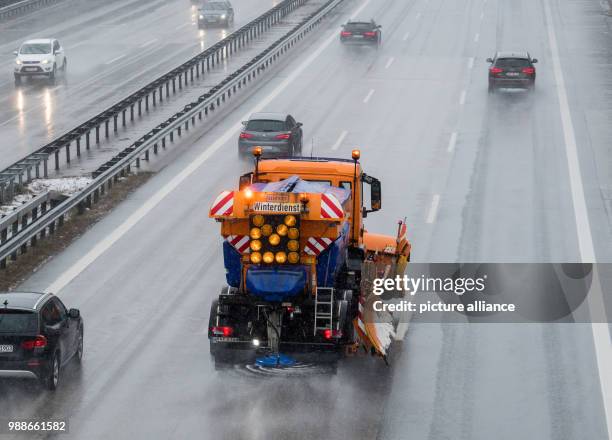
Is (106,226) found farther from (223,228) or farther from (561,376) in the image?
(561,376)

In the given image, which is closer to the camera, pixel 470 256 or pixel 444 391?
pixel 444 391

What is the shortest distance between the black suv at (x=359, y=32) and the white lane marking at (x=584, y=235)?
1082 cm

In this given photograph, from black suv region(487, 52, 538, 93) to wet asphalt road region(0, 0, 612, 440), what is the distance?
3.43ft

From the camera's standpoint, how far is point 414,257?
28750mm

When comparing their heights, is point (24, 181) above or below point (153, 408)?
below

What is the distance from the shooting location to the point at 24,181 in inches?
1496

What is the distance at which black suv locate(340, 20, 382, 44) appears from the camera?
68062mm

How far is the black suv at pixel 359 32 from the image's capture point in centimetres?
6806

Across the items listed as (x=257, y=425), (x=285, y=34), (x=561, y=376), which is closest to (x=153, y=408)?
(x=257, y=425)

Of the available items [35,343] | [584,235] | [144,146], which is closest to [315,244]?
[35,343]

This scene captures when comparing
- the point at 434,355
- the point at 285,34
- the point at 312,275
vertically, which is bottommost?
the point at 285,34

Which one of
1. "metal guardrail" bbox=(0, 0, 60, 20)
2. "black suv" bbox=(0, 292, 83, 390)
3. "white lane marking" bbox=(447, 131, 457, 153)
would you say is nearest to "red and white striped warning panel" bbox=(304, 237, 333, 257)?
"black suv" bbox=(0, 292, 83, 390)

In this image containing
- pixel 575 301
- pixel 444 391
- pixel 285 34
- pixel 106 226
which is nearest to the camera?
pixel 444 391

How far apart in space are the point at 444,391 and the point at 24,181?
812 inches
